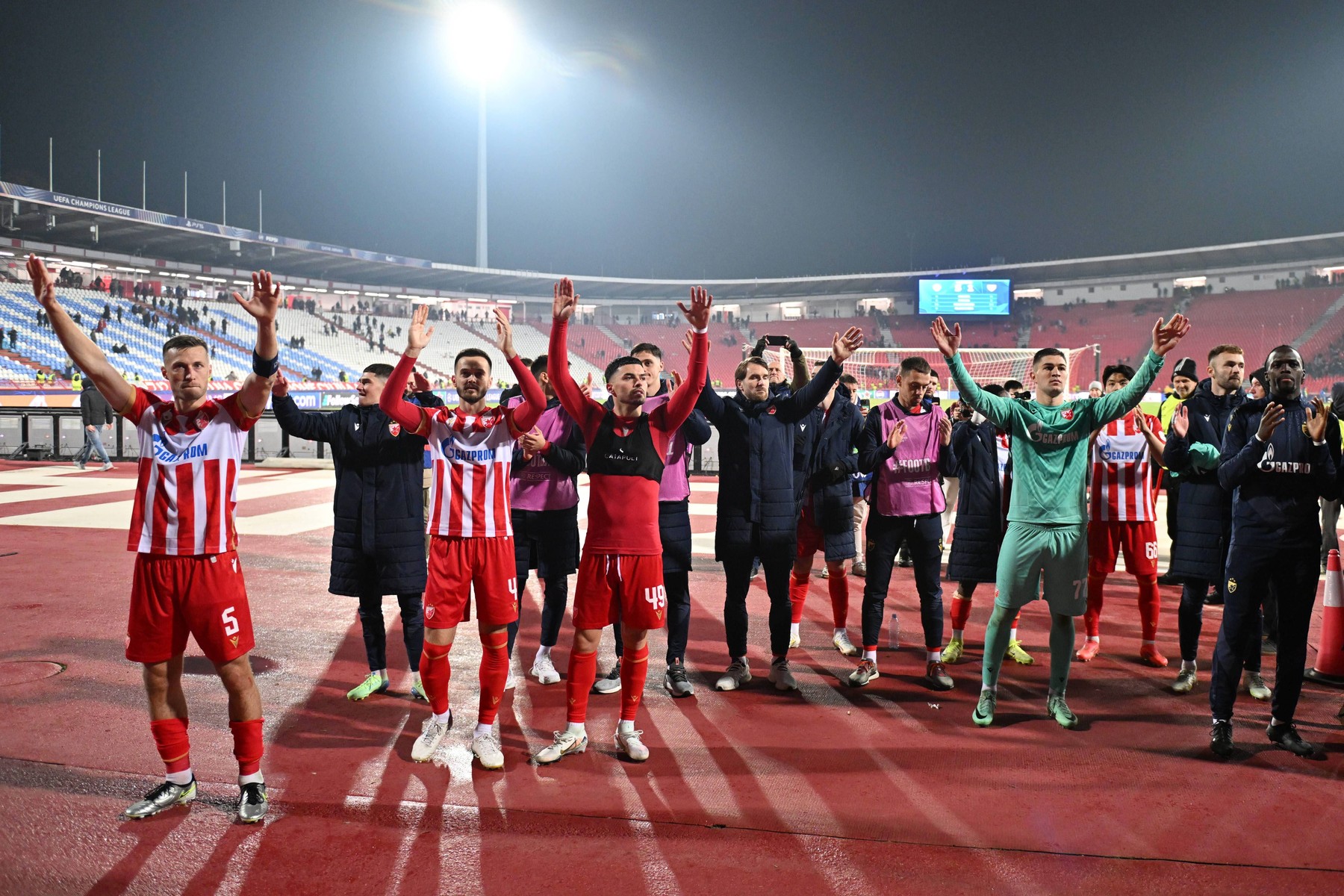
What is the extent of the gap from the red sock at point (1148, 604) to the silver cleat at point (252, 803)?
5.67 metres

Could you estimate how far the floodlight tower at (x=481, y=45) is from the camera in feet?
168

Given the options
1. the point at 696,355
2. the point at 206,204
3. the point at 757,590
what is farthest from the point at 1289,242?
the point at 206,204

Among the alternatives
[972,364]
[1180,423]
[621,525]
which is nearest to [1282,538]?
[1180,423]

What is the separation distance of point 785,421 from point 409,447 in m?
2.37

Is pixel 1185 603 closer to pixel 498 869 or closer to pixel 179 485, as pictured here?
pixel 498 869

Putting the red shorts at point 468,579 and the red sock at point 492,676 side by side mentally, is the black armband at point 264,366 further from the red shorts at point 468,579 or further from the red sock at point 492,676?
the red sock at point 492,676

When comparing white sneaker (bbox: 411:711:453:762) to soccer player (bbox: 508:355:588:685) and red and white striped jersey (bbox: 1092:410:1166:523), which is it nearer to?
soccer player (bbox: 508:355:588:685)

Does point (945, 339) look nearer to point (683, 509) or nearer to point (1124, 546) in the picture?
point (683, 509)

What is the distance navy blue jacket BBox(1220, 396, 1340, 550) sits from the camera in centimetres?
436

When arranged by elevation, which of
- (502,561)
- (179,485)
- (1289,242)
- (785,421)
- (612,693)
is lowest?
(612,693)

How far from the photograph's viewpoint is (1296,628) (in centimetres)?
440

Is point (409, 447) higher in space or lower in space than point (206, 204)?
lower

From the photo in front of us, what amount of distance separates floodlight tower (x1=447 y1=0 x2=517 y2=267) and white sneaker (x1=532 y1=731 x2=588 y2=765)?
179ft

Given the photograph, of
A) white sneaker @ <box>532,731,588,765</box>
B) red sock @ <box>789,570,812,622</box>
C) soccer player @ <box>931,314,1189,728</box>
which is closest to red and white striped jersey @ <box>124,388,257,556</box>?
white sneaker @ <box>532,731,588,765</box>
